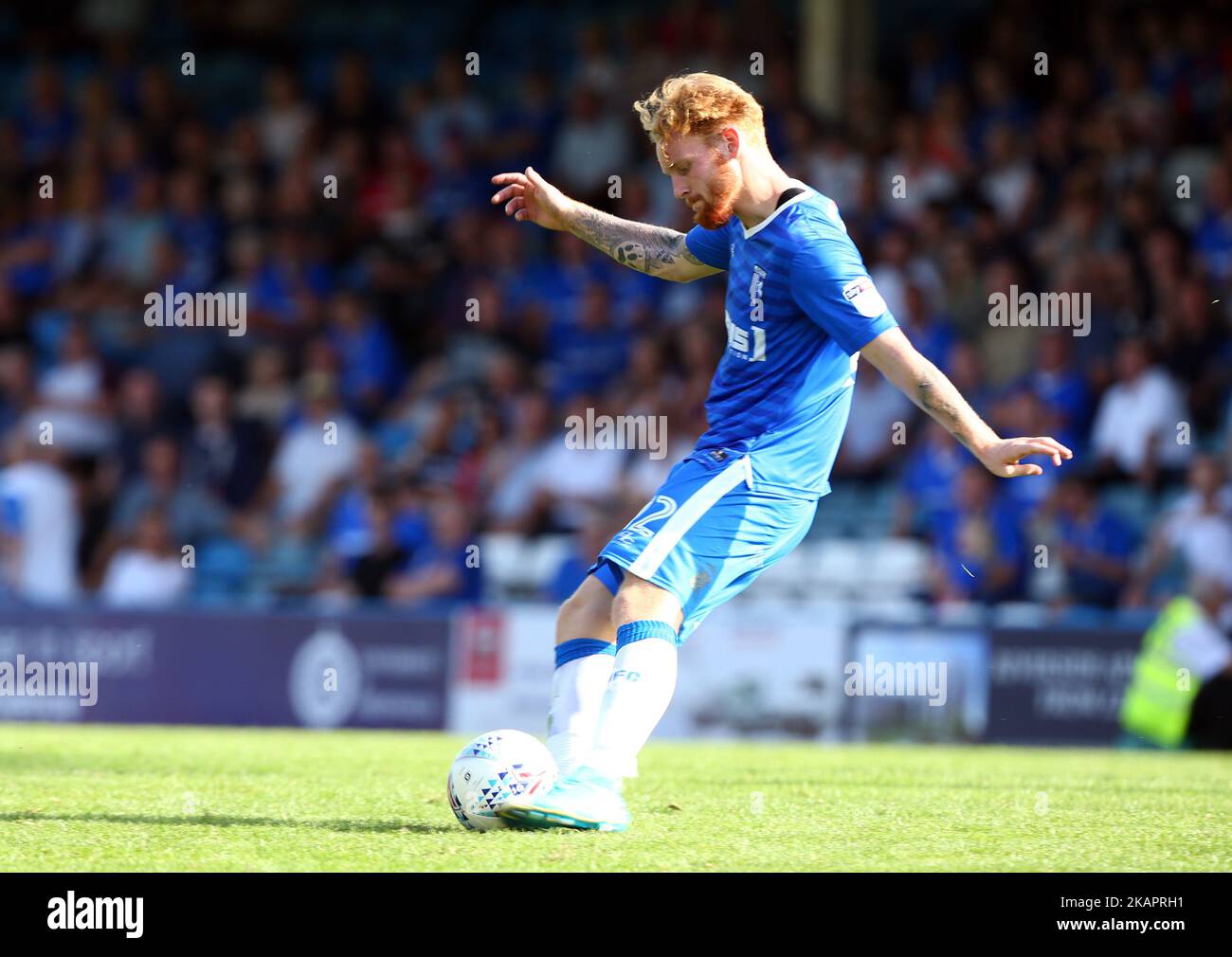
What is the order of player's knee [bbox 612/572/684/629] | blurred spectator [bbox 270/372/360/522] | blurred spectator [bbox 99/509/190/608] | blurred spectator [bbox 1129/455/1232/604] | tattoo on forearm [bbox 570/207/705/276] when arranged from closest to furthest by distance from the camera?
1. player's knee [bbox 612/572/684/629]
2. tattoo on forearm [bbox 570/207/705/276]
3. blurred spectator [bbox 1129/455/1232/604]
4. blurred spectator [bbox 99/509/190/608]
5. blurred spectator [bbox 270/372/360/522]

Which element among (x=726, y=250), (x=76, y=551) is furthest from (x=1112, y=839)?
(x=76, y=551)

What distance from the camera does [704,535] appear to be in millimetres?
5762

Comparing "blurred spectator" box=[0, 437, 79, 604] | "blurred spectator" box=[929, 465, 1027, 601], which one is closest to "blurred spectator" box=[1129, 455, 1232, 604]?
"blurred spectator" box=[929, 465, 1027, 601]

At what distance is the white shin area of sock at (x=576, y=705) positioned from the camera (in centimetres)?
596

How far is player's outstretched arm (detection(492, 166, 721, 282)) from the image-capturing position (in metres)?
6.40

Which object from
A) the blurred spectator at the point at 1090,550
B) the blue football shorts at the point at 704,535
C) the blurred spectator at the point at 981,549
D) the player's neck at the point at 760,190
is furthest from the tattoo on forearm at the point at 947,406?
the blurred spectator at the point at 1090,550

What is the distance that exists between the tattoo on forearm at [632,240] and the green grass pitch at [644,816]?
1941 mm

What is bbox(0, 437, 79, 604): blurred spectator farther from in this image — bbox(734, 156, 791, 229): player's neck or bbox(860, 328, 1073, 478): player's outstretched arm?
bbox(860, 328, 1073, 478): player's outstretched arm

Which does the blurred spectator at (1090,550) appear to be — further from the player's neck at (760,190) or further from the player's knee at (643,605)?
the player's knee at (643,605)

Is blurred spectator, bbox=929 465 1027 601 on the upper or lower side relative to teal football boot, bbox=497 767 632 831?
upper

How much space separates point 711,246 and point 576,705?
1.67m

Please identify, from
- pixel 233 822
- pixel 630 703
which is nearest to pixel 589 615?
pixel 630 703

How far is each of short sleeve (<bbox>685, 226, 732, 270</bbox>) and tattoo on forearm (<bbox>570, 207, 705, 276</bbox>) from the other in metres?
0.09

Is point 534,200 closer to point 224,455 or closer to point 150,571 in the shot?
point 150,571
